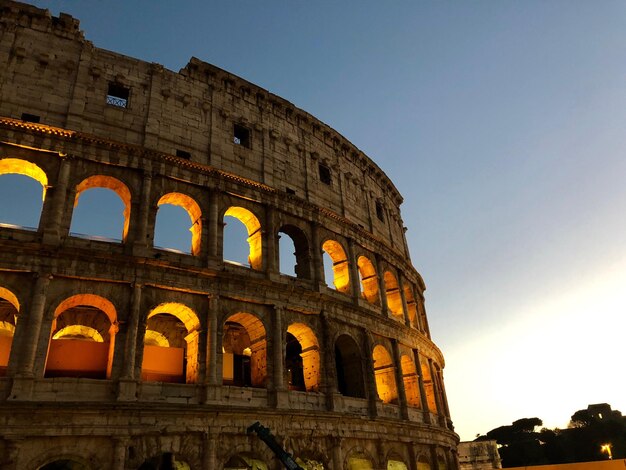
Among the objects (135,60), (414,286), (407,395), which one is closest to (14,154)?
(135,60)

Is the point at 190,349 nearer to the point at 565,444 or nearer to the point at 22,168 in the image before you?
the point at 22,168

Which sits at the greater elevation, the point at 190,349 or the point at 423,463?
the point at 190,349

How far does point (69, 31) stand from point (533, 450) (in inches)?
2479

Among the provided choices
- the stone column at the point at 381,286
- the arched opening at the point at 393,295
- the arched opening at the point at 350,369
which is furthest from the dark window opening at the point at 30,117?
the arched opening at the point at 393,295

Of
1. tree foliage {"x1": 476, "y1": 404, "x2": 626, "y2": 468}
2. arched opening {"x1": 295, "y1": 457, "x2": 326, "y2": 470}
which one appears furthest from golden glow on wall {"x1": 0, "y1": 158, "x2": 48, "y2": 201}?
tree foliage {"x1": 476, "y1": 404, "x2": 626, "y2": 468}

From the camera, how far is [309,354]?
1727cm

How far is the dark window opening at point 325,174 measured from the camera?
72.2 ft

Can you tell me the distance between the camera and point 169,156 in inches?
645

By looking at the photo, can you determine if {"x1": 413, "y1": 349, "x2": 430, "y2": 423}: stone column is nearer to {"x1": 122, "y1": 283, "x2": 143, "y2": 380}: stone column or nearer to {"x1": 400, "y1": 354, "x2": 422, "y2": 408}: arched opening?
A: {"x1": 400, "y1": 354, "x2": 422, "y2": 408}: arched opening

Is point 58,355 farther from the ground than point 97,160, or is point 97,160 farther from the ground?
point 97,160

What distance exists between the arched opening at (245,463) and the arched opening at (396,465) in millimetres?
6299

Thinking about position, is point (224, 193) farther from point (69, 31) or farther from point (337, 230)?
point (69, 31)

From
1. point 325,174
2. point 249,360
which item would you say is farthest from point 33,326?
point 325,174

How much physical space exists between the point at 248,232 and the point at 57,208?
21.2 feet
